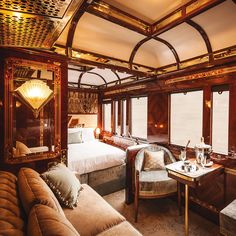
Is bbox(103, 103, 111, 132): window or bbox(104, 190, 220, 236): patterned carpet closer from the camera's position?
bbox(104, 190, 220, 236): patterned carpet

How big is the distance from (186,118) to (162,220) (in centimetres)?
181

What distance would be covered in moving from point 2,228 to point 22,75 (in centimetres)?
159

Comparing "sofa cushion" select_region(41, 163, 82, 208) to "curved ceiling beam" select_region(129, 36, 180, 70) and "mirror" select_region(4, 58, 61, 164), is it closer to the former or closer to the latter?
"mirror" select_region(4, 58, 61, 164)

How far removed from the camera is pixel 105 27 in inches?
88.6

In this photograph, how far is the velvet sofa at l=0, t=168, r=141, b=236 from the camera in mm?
935

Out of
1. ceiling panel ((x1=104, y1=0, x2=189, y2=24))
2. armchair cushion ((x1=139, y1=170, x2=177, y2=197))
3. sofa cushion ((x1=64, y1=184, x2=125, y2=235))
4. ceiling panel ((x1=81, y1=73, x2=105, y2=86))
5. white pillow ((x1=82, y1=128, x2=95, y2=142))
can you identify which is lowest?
armchair cushion ((x1=139, y1=170, x2=177, y2=197))

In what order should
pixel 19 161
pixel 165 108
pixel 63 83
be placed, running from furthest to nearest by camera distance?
pixel 165 108, pixel 63 83, pixel 19 161

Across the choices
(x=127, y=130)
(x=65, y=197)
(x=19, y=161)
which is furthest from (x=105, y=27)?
(x=127, y=130)

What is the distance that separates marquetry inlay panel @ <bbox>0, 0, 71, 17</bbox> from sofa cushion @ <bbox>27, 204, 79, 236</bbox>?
1.16 metres

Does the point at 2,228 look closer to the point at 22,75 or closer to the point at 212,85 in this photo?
the point at 22,75

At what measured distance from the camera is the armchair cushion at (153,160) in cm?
309

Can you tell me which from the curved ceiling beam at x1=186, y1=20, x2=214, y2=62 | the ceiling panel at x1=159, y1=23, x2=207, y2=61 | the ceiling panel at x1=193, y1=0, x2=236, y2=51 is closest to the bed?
the ceiling panel at x1=159, y1=23, x2=207, y2=61

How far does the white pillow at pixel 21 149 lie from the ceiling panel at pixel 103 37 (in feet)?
4.87

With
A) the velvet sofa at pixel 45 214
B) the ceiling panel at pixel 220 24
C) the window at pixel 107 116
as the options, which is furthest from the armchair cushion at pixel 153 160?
the window at pixel 107 116
